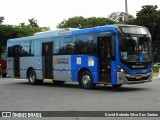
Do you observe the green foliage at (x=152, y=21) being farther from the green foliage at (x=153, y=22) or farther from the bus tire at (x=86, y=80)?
the bus tire at (x=86, y=80)

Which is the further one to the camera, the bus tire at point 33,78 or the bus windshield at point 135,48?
the bus tire at point 33,78

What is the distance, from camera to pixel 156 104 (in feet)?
39.7

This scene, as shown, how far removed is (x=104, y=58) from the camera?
1777 cm

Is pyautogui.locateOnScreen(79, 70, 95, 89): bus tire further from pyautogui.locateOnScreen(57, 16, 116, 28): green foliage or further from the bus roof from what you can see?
pyautogui.locateOnScreen(57, 16, 116, 28): green foliage

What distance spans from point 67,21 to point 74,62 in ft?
261

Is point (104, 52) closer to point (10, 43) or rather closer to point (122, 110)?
point (122, 110)

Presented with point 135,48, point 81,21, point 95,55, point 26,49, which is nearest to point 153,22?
point 81,21

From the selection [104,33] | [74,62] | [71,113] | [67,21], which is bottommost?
[71,113]

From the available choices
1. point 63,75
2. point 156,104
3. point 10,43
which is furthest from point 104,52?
point 10,43

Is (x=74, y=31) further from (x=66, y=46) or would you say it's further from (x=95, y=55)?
(x=95, y=55)

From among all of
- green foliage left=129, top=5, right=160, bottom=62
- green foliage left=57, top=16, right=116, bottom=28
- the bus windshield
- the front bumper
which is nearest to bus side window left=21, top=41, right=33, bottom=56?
the bus windshield

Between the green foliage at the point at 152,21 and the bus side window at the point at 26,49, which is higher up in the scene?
the green foliage at the point at 152,21

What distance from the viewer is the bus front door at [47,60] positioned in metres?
21.8

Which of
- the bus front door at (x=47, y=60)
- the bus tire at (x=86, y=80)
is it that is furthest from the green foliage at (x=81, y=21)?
the bus tire at (x=86, y=80)
